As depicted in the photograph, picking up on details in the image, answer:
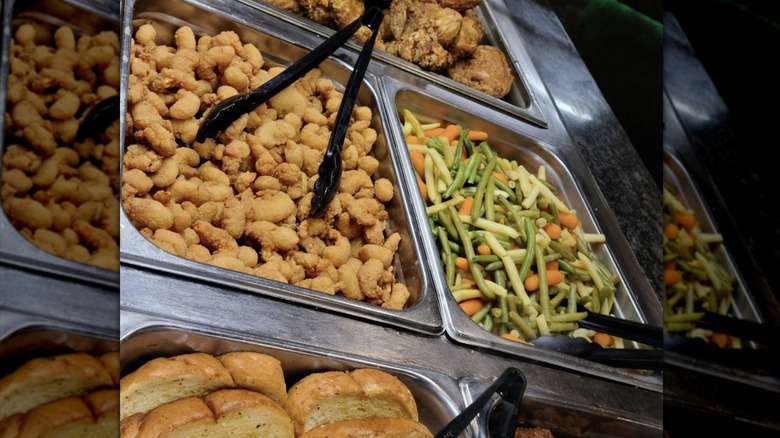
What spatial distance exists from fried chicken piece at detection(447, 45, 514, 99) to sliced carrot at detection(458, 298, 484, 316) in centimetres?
70

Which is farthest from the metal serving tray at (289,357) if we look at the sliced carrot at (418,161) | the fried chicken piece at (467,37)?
the fried chicken piece at (467,37)

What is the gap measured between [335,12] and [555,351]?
1.22 m

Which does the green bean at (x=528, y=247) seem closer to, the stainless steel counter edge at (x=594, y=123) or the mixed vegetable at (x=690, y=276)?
the stainless steel counter edge at (x=594, y=123)

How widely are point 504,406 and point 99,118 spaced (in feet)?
3.90

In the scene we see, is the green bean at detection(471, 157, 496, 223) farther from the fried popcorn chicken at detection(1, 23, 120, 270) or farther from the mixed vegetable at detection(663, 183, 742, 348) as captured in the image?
the fried popcorn chicken at detection(1, 23, 120, 270)

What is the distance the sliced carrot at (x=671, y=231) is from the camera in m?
0.45

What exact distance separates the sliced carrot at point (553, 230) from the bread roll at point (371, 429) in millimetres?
609

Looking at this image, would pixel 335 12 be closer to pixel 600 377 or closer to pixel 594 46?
pixel 594 46

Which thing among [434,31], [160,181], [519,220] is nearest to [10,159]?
[160,181]

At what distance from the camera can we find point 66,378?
314 millimetres

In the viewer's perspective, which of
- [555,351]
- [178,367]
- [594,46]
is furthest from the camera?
[555,351]

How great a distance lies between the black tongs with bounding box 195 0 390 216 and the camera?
1.75m

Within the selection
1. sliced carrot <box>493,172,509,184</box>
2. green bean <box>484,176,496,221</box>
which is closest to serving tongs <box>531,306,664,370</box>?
green bean <box>484,176,496,221</box>

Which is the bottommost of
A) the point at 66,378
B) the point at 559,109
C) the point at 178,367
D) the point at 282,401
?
the point at 282,401
